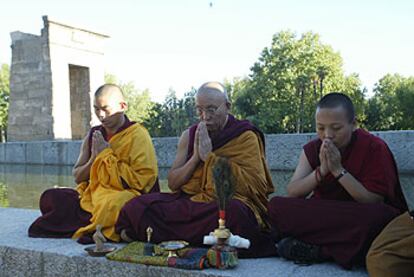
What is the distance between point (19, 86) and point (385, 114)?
1300 inches

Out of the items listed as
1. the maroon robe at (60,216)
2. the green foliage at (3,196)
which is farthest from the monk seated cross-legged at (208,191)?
the green foliage at (3,196)

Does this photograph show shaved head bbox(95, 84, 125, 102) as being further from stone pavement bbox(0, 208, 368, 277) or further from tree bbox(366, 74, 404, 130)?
tree bbox(366, 74, 404, 130)

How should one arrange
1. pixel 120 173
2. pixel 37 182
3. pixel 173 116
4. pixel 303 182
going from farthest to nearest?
pixel 173 116 → pixel 37 182 → pixel 120 173 → pixel 303 182

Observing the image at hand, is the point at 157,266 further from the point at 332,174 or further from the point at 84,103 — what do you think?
the point at 84,103

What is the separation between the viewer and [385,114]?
4303cm

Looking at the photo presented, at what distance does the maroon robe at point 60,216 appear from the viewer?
12.9ft

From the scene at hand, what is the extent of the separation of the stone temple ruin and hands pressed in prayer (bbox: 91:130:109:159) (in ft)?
54.7

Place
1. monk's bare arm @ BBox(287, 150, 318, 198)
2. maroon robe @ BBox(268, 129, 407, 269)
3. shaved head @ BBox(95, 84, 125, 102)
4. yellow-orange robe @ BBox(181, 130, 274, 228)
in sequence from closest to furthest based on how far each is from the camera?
maroon robe @ BBox(268, 129, 407, 269)
monk's bare arm @ BBox(287, 150, 318, 198)
yellow-orange robe @ BBox(181, 130, 274, 228)
shaved head @ BBox(95, 84, 125, 102)

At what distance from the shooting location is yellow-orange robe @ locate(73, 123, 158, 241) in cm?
375

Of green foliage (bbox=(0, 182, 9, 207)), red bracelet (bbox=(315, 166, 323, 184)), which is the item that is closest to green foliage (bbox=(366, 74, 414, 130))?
green foliage (bbox=(0, 182, 9, 207))

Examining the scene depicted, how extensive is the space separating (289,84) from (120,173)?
3979 centimetres

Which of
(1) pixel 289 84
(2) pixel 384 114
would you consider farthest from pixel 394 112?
(1) pixel 289 84

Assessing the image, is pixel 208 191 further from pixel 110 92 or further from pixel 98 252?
pixel 110 92

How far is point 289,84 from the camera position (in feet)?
139
